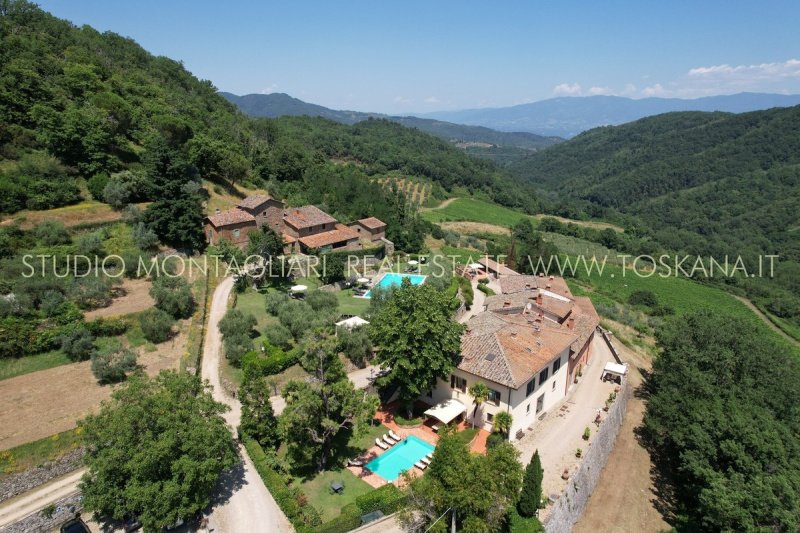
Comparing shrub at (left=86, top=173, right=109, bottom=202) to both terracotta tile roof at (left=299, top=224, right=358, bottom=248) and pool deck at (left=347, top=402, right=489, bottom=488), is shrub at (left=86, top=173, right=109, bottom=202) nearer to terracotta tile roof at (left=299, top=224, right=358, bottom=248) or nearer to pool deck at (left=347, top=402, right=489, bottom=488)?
terracotta tile roof at (left=299, top=224, right=358, bottom=248)

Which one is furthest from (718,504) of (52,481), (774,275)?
(774,275)

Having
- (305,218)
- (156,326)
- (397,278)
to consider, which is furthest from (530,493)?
(305,218)

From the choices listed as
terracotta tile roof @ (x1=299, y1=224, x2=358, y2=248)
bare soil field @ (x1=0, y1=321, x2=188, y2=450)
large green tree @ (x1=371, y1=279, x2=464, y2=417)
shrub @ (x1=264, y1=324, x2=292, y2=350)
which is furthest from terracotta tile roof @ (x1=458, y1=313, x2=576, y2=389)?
terracotta tile roof @ (x1=299, y1=224, x2=358, y2=248)

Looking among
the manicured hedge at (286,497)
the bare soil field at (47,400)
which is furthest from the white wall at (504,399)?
the bare soil field at (47,400)

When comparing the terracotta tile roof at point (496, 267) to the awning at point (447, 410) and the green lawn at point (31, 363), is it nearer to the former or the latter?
the awning at point (447, 410)

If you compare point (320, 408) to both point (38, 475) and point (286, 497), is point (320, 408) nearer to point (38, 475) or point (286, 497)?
point (286, 497)
